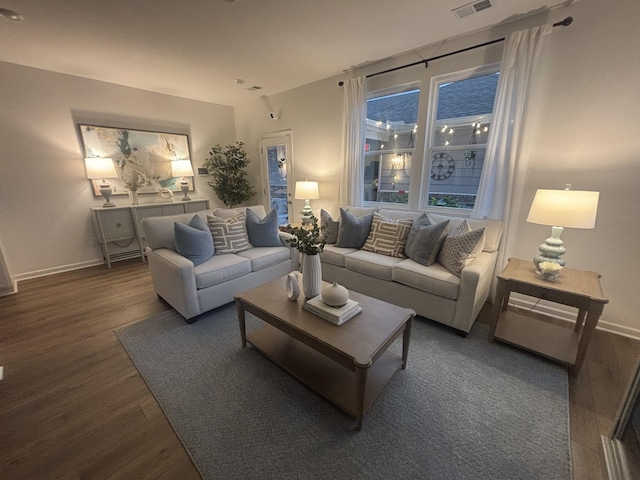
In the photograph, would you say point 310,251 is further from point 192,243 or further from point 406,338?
point 192,243

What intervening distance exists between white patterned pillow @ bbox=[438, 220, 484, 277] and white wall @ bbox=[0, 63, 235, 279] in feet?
15.1

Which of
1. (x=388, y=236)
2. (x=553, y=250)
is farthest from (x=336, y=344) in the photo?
(x=553, y=250)

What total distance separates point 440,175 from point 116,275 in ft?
14.3

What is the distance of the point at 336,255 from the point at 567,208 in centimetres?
189

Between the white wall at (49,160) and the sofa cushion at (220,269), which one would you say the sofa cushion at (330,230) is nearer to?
the sofa cushion at (220,269)

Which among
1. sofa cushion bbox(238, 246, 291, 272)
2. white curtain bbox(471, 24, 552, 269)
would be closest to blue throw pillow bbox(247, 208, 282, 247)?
sofa cushion bbox(238, 246, 291, 272)

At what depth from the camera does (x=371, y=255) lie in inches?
107

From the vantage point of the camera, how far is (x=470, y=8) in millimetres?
2127

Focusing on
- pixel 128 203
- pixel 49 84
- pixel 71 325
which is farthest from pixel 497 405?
pixel 49 84

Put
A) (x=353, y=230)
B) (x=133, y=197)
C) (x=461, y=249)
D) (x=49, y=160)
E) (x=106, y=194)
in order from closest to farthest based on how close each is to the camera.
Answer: (x=461, y=249)
(x=353, y=230)
(x=49, y=160)
(x=106, y=194)
(x=133, y=197)

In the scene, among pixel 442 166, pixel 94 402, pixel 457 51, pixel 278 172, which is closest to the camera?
pixel 94 402

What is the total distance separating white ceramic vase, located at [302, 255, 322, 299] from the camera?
1777mm

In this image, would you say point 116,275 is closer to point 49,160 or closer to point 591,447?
point 49,160

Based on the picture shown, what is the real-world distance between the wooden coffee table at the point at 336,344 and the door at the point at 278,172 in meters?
2.85
